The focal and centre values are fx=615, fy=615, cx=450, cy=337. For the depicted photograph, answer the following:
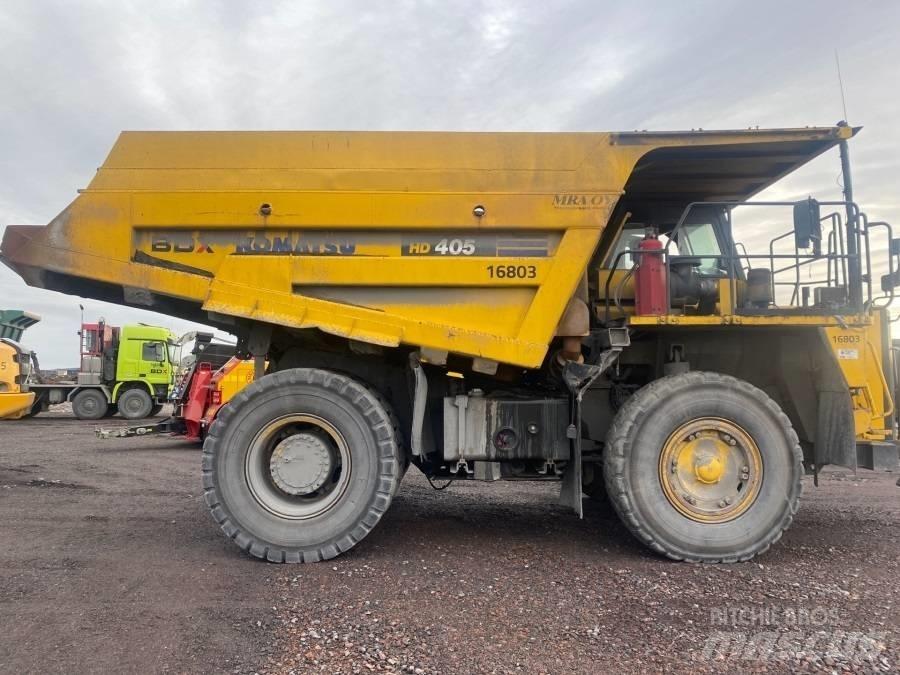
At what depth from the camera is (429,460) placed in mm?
5215

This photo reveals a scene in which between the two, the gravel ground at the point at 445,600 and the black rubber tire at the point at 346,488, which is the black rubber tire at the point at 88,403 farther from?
the black rubber tire at the point at 346,488

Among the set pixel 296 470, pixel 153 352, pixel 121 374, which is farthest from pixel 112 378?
pixel 296 470

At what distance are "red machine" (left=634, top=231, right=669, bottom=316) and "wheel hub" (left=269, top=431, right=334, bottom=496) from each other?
103 inches

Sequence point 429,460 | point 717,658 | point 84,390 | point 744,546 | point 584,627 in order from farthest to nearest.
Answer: point 84,390, point 429,460, point 744,546, point 584,627, point 717,658

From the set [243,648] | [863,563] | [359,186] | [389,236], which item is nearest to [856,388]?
[863,563]

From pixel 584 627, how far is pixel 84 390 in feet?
68.5

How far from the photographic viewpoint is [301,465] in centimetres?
453

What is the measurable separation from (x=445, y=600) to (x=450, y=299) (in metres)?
2.07

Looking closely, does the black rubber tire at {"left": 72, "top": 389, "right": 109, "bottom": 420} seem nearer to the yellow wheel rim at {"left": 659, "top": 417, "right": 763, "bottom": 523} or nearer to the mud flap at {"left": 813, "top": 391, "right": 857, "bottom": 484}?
the yellow wheel rim at {"left": 659, "top": 417, "right": 763, "bottom": 523}

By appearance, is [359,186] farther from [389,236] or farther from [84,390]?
[84,390]

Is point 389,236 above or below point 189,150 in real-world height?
below

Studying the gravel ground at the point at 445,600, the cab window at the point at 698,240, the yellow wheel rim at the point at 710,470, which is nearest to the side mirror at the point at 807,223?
the cab window at the point at 698,240

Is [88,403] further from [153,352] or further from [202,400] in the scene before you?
[202,400]

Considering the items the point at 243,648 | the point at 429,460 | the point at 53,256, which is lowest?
the point at 243,648
